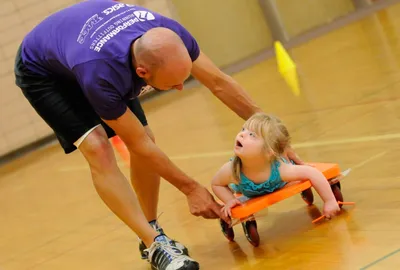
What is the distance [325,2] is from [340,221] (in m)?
7.58

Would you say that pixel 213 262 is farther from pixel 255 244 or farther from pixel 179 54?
pixel 179 54

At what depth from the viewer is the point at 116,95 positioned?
8.86ft

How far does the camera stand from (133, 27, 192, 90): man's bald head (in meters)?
2.56

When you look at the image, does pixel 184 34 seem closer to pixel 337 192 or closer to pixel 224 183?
pixel 224 183

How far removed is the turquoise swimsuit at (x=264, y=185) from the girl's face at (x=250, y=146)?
0.09 meters

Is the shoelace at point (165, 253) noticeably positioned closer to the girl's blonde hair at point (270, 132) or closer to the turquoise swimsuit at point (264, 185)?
the turquoise swimsuit at point (264, 185)

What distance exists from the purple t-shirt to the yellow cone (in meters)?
3.26

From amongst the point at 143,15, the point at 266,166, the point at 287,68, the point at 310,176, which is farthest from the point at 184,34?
the point at 287,68

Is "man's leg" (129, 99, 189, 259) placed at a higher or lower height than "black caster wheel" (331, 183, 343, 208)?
higher

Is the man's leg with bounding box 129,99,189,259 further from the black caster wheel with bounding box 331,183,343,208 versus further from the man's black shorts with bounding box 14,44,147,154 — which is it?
the black caster wheel with bounding box 331,183,343,208

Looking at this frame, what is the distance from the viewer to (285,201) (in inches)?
136

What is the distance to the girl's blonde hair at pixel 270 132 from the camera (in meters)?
2.93

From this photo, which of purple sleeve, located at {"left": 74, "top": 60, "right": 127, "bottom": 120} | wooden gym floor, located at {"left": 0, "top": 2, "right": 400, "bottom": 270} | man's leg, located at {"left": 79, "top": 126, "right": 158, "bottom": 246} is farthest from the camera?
man's leg, located at {"left": 79, "top": 126, "right": 158, "bottom": 246}

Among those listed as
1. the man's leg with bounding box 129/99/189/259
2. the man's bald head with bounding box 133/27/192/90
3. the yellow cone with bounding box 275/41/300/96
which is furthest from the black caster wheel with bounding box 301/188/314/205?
the yellow cone with bounding box 275/41/300/96
